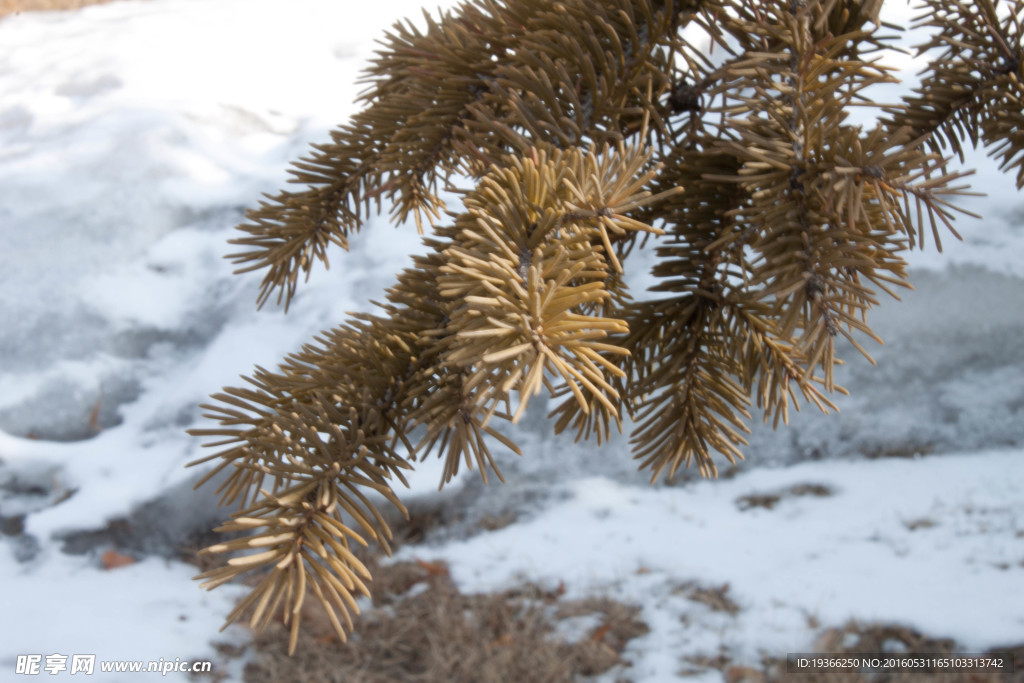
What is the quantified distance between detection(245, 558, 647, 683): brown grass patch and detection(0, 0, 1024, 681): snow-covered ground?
0.05m

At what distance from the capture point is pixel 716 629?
136 centimetres

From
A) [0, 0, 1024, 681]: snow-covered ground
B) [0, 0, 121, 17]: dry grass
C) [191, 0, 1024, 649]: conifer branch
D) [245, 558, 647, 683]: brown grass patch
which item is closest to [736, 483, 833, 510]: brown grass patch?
[0, 0, 1024, 681]: snow-covered ground

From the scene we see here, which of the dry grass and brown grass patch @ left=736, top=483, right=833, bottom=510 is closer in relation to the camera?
brown grass patch @ left=736, top=483, right=833, bottom=510

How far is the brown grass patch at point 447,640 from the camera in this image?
1318 mm

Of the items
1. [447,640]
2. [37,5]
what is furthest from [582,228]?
[37,5]

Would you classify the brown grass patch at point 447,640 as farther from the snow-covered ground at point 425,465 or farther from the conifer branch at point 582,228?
the conifer branch at point 582,228

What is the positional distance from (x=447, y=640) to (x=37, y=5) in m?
3.05

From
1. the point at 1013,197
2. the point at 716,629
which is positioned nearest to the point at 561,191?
the point at 716,629

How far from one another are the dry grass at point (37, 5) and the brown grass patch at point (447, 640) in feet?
9.06

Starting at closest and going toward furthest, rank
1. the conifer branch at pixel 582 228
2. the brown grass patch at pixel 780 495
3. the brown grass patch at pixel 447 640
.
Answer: the conifer branch at pixel 582 228 < the brown grass patch at pixel 447 640 < the brown grass patch at pixel 780 495

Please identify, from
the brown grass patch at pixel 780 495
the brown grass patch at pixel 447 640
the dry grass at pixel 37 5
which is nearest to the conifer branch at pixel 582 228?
the brown grass patch at pixel 447 640

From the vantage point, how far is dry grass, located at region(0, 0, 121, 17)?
9.20ft

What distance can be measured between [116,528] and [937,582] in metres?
1.67

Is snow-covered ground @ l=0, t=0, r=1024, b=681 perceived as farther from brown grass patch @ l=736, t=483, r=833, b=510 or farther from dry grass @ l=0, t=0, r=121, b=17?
dry grass @ l=0, t=0, r=121, b=17
